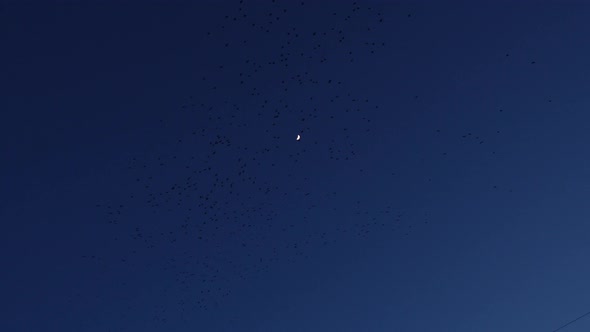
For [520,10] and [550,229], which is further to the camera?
[550,229]

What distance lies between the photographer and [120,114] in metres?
2.61

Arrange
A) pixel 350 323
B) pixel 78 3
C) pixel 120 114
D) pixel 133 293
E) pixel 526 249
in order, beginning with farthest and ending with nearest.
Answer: pixel 350 323, pixel 526 249, pixel 133 293, pixel 120 114, pixel 78 3

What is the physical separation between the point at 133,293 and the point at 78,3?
67.9 inches

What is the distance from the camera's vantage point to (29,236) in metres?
2.82

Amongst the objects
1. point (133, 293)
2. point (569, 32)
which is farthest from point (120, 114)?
point (569, 32)

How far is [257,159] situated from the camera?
9.51ft

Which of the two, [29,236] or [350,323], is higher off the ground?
[29,236]

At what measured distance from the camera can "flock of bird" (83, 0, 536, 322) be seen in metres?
2.62

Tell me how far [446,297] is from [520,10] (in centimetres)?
197

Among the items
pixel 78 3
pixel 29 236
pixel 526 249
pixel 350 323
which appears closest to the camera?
pixel 78 3

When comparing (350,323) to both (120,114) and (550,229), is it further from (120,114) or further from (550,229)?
(120,114)

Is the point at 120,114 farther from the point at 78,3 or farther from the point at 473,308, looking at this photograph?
the point at 473,308

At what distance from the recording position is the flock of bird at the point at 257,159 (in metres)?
2.62

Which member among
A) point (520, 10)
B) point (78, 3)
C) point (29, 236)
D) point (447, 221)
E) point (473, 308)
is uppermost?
point (78, 3)
